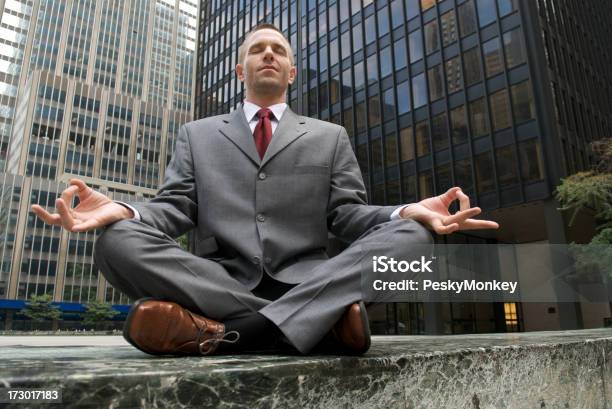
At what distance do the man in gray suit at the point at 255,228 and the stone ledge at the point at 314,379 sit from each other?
8.1 inches

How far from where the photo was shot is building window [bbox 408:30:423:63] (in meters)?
27.0

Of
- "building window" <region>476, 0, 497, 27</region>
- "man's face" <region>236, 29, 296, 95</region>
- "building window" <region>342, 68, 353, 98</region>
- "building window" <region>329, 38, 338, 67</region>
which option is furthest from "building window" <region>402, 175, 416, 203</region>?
"man's face" <region>236, 29, 296, 95</region>

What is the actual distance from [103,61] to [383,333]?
85221mm

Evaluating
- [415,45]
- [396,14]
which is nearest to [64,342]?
[415,45]

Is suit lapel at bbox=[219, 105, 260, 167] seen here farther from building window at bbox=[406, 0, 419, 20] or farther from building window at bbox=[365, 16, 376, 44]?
building window at bbox=[365, 16, 376, 44]

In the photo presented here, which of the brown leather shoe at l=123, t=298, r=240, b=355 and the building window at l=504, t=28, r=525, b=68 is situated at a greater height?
the building window at l=504, t=28, r=525, b=68

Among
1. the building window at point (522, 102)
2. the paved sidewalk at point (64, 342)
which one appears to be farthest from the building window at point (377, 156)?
the paved sidewalk at point (64, 342)

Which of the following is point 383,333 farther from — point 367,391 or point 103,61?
point 103,61

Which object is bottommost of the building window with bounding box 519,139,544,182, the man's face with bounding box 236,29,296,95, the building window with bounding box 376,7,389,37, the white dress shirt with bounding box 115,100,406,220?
the white dress shirt with bounding box 115,100,406,220

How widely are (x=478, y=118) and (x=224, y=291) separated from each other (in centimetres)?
2375

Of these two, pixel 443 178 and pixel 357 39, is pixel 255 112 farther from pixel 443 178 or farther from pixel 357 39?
pixel 357 39

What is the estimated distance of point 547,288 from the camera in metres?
21.8

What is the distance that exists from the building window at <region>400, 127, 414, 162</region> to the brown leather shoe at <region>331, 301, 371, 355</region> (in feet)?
82.4

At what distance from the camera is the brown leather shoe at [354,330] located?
6.64ft
